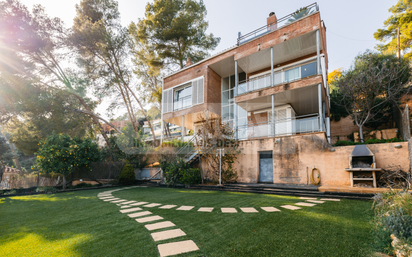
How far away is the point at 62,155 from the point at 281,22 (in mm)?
14411

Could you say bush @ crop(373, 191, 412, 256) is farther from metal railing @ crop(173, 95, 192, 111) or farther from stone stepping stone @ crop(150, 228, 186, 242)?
metal railing @ crop(173, 95, 192, 111)

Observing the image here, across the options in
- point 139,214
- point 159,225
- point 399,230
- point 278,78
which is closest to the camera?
point 399,230

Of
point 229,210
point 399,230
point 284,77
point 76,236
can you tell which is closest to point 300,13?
point 284,77

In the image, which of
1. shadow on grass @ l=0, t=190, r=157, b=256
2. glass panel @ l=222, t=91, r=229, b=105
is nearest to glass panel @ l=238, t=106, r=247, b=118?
glass panel @ l=222, t=91, r=229, b=105

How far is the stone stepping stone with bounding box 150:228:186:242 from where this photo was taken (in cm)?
303

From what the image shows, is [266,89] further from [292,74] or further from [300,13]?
[300,13]

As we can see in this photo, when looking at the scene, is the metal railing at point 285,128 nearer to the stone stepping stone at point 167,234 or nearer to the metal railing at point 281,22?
the metal railing at point 281,22

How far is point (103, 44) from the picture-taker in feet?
53.4

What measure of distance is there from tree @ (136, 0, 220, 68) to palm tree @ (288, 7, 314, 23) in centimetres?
880

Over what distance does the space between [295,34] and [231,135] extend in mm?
6506

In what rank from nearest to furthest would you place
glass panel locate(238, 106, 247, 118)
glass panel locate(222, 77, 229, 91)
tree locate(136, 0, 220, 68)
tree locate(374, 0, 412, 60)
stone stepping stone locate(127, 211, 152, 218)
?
1. stone stepping stone locate(127, 211, 152, 218)
2. glass panel locate(238, 106, 247, 118)
3. tree locate(374, 0, 412, 60)
4. glass panel locate(222, 77, 229, 91)
5. tree locate(136, 0, 220, 68)

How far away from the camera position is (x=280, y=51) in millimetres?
11695

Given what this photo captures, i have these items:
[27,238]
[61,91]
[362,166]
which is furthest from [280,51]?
[61,91]

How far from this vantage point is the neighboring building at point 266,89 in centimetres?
990
